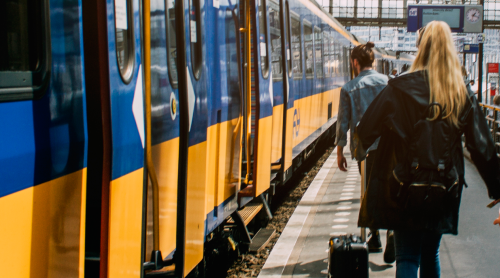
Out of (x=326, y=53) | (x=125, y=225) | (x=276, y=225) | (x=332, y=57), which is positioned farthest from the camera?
(x=332, y=57)

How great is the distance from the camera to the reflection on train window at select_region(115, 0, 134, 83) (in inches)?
103

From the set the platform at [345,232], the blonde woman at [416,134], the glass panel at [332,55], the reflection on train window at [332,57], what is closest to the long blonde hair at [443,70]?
the blonde woman at [416,134]

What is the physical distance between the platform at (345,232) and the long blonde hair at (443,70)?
203 centimetres

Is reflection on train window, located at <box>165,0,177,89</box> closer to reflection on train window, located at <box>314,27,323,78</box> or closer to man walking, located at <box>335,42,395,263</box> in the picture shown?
man walking, located at <box>335,42,395,263</box>

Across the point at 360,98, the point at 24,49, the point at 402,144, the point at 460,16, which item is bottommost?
the point at 402,144

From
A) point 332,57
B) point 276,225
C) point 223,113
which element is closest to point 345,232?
point 276,225

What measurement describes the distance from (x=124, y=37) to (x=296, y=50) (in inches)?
234

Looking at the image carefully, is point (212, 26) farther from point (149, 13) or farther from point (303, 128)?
point (303, 128)

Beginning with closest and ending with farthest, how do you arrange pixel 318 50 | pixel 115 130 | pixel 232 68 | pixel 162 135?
pixel 115 130 < pixel 162 135 < pixel 232 68 < pixel 318 50

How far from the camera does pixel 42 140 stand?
217 cm

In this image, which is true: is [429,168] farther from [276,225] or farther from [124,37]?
[276,225]

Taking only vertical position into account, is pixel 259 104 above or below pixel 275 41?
below

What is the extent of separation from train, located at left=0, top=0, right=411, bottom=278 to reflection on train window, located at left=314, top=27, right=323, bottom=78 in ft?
19.8

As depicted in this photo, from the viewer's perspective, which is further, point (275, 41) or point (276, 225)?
point (276, 225)
